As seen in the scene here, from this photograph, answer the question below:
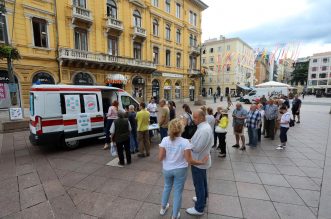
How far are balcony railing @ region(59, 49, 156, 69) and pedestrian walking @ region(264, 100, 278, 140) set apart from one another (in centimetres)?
1574

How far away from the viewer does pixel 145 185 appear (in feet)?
13.2

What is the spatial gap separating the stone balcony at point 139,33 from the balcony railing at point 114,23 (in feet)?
5.95

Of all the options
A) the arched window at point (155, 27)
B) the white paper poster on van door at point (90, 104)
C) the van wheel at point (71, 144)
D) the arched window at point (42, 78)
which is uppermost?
the arched window at point (155, 27)

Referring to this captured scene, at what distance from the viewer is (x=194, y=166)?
9.22 feet

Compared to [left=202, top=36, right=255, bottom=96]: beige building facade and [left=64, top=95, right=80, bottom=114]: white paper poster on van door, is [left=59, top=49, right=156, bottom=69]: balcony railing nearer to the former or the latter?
[left=64, top=95, right=80, bottom=114]: white paper poster on van door

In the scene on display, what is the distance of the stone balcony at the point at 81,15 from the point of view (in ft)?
53.0

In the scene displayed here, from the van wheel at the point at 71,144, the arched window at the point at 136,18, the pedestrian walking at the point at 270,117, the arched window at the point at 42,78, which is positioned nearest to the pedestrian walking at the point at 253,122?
the pedestrian walking at the point at 270,117

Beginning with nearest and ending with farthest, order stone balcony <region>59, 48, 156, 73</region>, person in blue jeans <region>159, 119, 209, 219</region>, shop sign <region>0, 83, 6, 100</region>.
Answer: person in blue jeans <region>159, 119, 209, 219</region>
shop sign <region>0, 83, 6, 100</region>
stone balcony <region>59, 48, 156, 73</region>

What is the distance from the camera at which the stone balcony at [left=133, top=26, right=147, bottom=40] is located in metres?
21.1

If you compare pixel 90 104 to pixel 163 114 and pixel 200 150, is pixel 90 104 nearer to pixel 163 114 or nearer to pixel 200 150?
pixel 163 114

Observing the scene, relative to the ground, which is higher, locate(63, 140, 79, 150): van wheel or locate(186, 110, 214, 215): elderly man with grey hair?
locate(186, 110, 214, 215): elderly man with grey hair

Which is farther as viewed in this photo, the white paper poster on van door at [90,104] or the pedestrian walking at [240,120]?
the white paper poster on van door at [90,104]

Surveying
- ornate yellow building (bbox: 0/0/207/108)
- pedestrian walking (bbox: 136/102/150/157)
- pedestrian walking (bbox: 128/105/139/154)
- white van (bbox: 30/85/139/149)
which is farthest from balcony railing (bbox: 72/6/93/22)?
pedestrian walking (bbox: 136/102/150/157)

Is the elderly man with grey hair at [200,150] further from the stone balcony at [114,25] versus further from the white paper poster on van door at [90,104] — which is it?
the stone balcony at [114,25]
